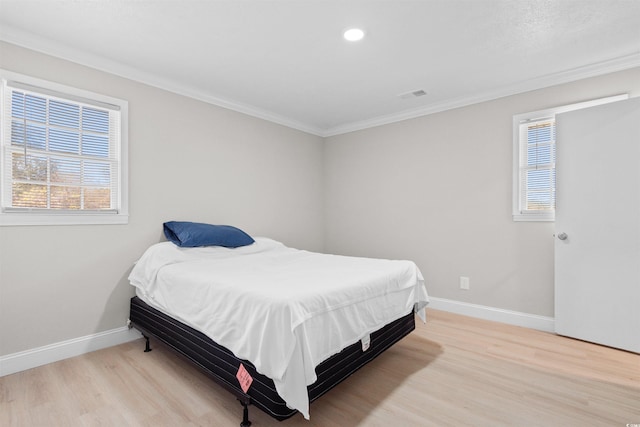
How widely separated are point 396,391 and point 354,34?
253 centimetres

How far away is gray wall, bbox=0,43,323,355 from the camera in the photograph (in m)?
2.35

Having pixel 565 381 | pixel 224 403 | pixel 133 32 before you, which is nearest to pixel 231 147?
pixel 133 32

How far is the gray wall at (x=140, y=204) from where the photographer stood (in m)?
2.35

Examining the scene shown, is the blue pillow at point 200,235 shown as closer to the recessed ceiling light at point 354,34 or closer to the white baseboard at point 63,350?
the white baseboard at point 63,350

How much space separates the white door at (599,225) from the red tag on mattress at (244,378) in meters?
2.95

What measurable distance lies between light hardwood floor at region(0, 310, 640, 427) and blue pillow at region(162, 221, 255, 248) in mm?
965

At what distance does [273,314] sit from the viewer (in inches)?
60.3

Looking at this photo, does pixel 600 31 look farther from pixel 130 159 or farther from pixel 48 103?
pixel 48 103

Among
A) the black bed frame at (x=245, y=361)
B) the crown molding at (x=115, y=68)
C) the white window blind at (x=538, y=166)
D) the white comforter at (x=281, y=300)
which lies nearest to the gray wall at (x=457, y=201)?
the white window blind at (x=538, y=166)

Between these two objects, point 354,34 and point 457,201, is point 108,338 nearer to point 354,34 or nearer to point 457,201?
point 354,34

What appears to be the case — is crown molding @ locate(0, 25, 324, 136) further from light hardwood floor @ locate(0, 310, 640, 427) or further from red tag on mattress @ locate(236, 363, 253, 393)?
red tag on mattress @ locate(236, 363, 253, 393)

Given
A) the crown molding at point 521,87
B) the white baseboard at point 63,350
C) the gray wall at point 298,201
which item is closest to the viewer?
the white baseboard at point 63,350

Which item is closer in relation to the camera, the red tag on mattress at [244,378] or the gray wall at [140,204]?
the red tag on mattress at [244,378]

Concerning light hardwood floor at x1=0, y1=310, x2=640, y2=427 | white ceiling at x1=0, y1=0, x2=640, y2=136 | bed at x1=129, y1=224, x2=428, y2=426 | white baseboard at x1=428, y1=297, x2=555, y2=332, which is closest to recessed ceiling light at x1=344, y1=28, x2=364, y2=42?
white ceiling at x1=0, y1=0, x2=640, y2=136
